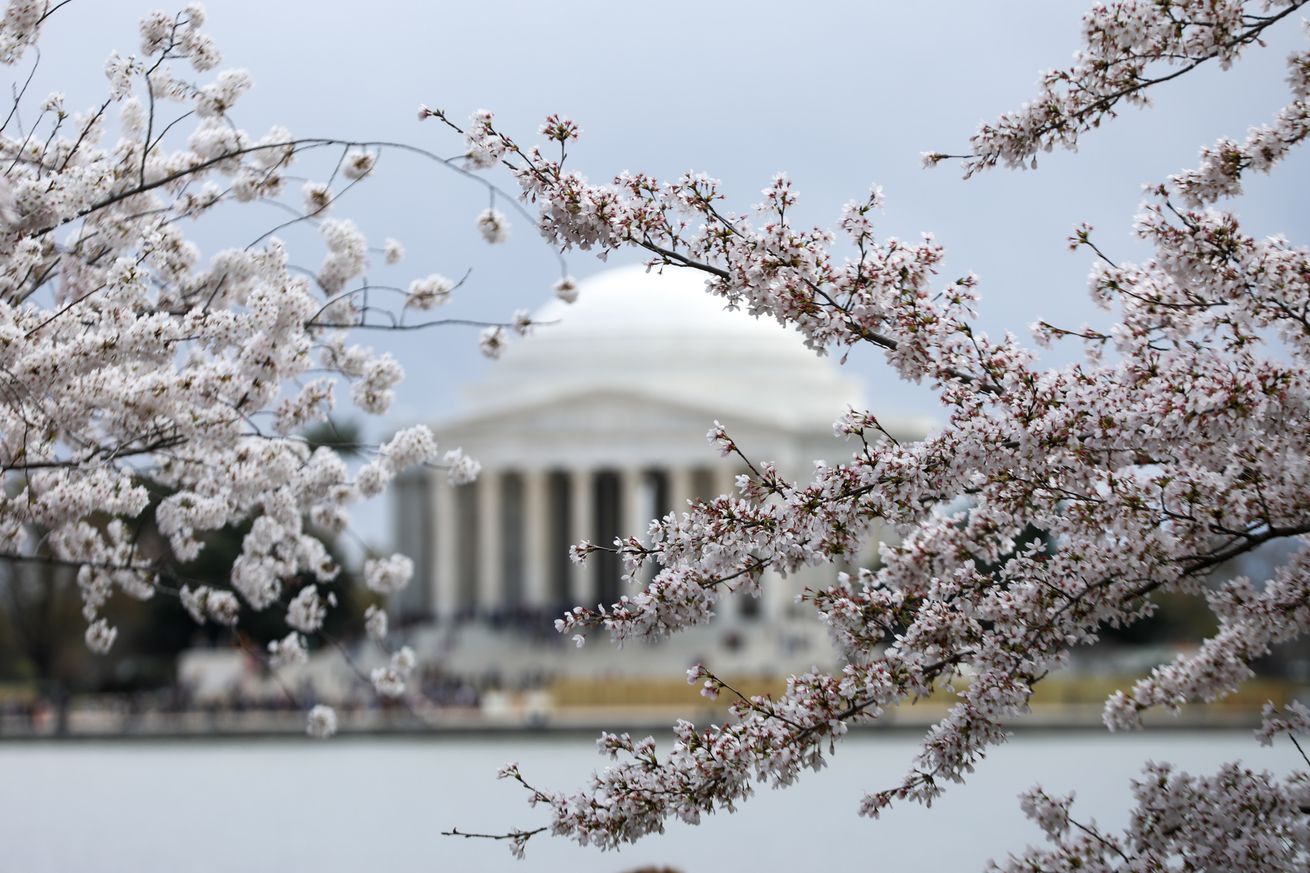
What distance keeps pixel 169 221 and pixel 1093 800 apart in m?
34.8

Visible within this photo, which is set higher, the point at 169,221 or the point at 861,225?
the point at 169,221

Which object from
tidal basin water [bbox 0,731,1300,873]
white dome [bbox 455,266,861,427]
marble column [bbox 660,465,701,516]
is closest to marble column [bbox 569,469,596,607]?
marble column [bbox 660,465,701,516]

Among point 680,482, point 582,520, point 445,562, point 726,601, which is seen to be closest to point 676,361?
point 680,482

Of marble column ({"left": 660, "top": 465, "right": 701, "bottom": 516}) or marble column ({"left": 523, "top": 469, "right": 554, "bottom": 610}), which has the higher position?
marble column ({"left": 660, "top": 465, "right": 701, "bottom": 516})

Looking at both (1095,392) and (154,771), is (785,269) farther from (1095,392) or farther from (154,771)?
(154,771)

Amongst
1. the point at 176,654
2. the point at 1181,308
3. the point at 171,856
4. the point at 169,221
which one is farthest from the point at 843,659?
the point at 176,654

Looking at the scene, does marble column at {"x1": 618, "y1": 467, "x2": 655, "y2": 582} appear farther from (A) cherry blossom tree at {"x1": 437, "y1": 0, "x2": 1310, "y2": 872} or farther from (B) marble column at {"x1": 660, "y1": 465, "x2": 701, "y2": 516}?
(A) cherry blossom tree at {"x1": 437, "y1": 0, "x2": 1310, "y2": 872}

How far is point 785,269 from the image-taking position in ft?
33.6

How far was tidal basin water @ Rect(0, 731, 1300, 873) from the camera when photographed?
38156mm

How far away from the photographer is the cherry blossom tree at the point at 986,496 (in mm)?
9969

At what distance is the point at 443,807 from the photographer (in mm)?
47156

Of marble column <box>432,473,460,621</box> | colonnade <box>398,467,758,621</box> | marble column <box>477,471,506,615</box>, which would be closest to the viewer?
colonnade <box>398,467,758,621</box>

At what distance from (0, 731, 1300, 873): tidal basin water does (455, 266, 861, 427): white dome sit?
172 feet

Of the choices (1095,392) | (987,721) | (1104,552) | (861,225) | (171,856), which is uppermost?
(861,225)
